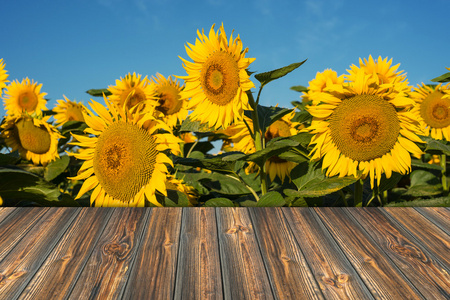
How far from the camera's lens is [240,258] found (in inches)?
73.3

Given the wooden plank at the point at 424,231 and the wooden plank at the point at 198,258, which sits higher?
the wooden plank at the point at 424,231

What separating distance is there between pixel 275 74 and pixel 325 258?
3.12 feet

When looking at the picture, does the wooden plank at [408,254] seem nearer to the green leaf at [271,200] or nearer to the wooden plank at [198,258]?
the green leaf at [271,200]

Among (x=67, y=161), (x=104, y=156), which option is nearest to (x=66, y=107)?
(x=67, y=161)

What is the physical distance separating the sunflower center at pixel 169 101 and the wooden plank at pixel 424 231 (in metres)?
1.98

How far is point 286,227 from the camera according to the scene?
2180mm

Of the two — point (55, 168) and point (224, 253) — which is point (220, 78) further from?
point (55, 168)

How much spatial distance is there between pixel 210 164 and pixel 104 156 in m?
0.58

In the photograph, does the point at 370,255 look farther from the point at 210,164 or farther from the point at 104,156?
the point at 104,156

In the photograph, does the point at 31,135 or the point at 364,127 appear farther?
the point at 31,135

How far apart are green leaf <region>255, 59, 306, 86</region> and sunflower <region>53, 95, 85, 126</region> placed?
2723 millimetres

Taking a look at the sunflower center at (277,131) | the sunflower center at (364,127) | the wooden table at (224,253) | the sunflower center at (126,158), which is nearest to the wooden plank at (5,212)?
the wooden table at (224,253)

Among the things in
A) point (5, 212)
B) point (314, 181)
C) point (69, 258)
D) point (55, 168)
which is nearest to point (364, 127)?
point (314, 181)

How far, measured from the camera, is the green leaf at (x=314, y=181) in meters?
2.15
